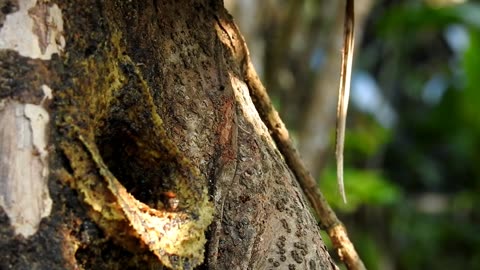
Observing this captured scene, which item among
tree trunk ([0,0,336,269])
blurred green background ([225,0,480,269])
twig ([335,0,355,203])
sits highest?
blurred green background ([225,0,480,269])

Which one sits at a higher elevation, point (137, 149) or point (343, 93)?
point (343, 93)

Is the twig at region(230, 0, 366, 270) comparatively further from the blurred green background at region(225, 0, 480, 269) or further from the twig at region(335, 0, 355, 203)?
the blurred green background at region(225, 0, 480, 269)

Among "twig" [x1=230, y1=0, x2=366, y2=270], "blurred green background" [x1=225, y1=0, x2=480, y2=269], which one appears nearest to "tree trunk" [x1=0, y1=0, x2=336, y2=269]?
"twig" [x1=230, y1=0, x2=366, y2=270]

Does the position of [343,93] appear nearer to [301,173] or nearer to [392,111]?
[301,173]

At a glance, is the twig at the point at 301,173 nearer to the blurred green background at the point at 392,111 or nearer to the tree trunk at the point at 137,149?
the tree trunk at the point at 137,149

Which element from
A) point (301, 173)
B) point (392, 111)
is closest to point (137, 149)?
point (301, 173)

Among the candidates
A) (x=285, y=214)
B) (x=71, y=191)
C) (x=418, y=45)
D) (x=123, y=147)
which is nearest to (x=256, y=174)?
(x=285, y=214)

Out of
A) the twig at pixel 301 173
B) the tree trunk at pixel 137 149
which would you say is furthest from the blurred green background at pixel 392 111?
the tree trunk at pixel 137 149
